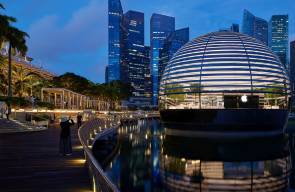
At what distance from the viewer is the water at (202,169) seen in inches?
600

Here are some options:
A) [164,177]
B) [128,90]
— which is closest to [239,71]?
[164,177]

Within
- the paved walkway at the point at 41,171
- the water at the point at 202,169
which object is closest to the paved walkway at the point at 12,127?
the water at the point at 202,169

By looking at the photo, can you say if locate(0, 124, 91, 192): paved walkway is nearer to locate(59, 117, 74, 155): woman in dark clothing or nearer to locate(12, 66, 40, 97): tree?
locate(59, 117, 74, 155): woman in dark clothing

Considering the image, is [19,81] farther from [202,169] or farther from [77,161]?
[77,161]

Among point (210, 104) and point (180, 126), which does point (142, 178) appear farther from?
point (210, 104)

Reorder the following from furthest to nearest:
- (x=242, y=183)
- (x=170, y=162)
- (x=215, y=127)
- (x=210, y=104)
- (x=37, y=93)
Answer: (x=37, y=93) < (x=210, y=104) < (x=215, y=127) < (x=170, y=162) < (x=242, y=183)

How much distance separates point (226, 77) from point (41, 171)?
3516 centimetres

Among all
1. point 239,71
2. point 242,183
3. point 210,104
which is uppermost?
point 239,71

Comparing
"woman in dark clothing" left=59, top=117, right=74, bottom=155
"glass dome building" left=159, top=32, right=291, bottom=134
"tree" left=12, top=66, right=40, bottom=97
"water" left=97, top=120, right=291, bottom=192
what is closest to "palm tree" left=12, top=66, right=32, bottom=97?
"tree" left=12, top=66, right=40, bottom=97

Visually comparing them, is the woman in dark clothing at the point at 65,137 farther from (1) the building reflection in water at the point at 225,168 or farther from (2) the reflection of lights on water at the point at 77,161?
(1) the building reflection in water at the point at 225,168

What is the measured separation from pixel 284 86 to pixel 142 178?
38.4 m

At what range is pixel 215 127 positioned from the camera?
38.6 m

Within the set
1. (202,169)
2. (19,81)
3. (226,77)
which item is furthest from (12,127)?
(19,81)

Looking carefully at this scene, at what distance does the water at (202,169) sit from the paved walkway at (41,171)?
7.19ft
